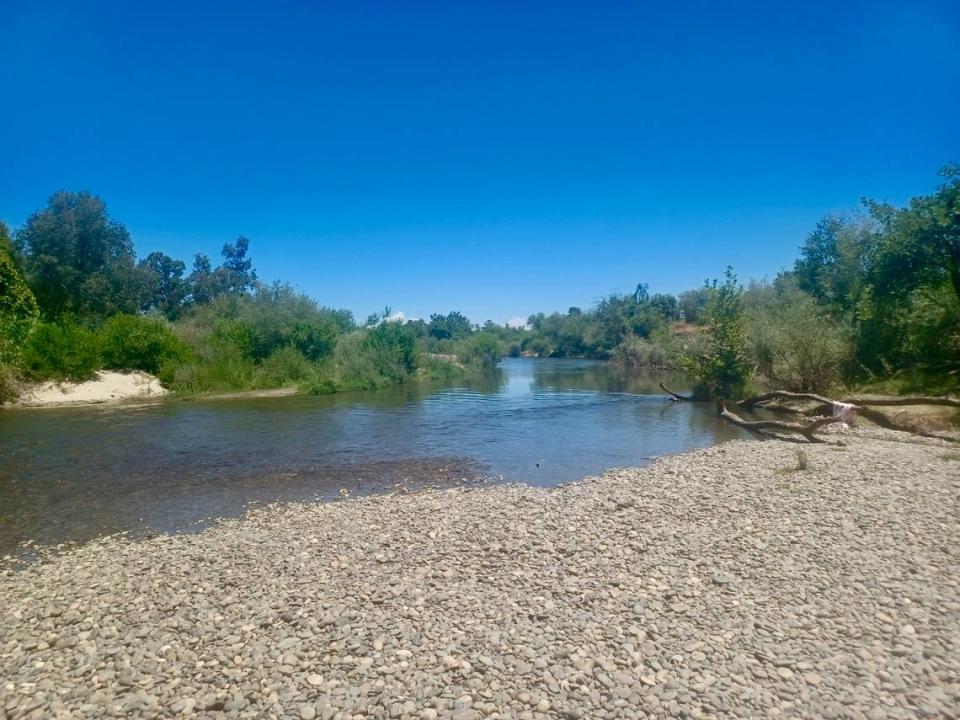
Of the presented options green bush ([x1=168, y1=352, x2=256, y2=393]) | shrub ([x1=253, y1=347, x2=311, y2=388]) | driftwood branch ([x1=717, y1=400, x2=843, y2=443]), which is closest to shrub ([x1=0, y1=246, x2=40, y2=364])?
green bush ([x1=168, y1=352, x2=256, y2=393])

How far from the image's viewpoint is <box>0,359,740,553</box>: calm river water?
11.5 meters

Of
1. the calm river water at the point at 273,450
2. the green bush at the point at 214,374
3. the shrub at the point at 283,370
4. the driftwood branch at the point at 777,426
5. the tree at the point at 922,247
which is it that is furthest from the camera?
the shrub at the point at 283,370

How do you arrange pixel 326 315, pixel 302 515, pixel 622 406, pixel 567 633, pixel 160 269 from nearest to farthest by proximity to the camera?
pixel 567 633, pixel 302 515, pixel 622 406, pixel 326 315, pixel 160 269

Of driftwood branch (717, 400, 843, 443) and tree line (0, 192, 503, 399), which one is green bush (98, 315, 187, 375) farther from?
driftwood branch (717, 400, 843, 443)

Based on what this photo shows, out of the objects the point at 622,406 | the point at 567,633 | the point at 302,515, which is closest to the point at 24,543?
the point at 302,515

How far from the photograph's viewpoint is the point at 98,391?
30844mm

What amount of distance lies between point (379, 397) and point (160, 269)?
49.7 metres

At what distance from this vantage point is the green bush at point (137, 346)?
111 ft

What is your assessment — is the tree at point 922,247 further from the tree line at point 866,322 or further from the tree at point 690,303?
the tree at point 690,303

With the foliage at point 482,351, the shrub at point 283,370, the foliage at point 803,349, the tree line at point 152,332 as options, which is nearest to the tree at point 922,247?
the foliage at point 803,349

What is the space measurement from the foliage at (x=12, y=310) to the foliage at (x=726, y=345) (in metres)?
34.3

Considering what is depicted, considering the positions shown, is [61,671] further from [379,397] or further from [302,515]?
[379,397]

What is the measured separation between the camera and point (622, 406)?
1117 inches

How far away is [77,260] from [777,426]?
53499mm
